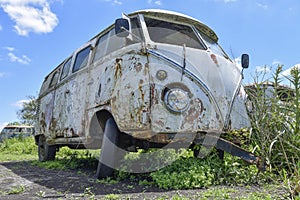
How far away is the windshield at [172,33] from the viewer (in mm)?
4797

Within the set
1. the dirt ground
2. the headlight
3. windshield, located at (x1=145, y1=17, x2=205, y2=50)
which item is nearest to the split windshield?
windshield, located at (x1=145, y1=17, x2=205, y2=50)

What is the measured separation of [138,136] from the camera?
4301 millimetres

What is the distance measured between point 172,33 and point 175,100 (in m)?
1.34

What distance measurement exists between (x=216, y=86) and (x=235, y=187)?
143 cm

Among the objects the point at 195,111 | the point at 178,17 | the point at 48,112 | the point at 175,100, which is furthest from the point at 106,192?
the point at 48,112

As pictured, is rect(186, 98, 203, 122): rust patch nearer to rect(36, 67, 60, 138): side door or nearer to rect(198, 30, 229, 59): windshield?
rect(198, 30, 229, 59): windshield

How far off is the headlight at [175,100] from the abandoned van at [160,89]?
0.01m

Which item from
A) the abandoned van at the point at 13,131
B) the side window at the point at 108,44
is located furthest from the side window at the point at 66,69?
the abandoned van at the point at 13,131

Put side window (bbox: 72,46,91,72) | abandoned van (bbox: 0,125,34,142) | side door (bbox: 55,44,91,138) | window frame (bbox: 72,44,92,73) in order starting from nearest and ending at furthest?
side door (bbox: 55,44,91,138) → window frame (bbox: 72,44,92,73) → side window (bbox: 72,46,91,72) → abandoned van (bbox: 0,125,34,142)

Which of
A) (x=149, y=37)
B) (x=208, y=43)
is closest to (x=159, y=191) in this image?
(x=149, y=37)

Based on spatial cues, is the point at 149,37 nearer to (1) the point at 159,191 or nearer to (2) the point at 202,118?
(2) the point at 202,118

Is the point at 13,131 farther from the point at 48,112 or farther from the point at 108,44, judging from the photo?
the point at 108,44

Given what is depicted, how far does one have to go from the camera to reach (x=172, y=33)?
499 cm

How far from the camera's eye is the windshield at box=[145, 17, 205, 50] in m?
4.80
